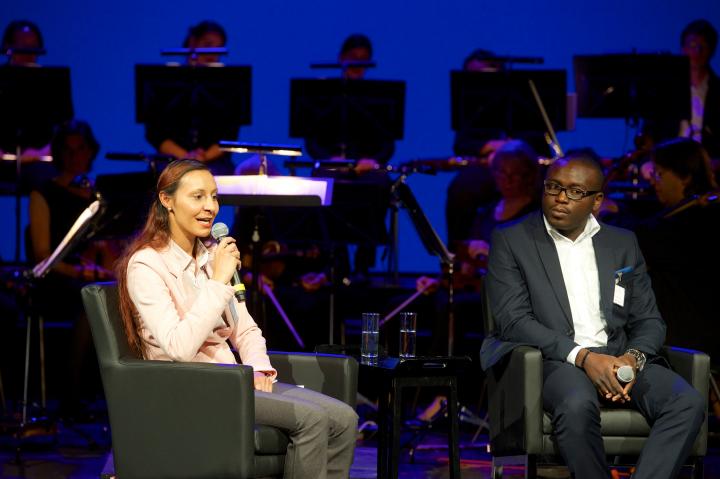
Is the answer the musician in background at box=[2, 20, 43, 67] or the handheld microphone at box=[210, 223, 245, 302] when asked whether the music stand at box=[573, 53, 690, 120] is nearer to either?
the musician in background at box=[2, 20, 43, 67]

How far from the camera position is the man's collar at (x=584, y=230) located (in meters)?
4.43

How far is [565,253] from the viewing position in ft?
14.5

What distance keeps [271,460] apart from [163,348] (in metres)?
0.52

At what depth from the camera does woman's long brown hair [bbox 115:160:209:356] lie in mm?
3719

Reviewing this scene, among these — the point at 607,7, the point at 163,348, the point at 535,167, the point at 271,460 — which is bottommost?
the point at 271,460

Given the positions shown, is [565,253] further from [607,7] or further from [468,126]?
[607,7]

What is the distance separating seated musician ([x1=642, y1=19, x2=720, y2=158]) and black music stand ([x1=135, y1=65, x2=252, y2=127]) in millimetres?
2737

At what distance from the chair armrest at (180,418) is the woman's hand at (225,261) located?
0.97ft

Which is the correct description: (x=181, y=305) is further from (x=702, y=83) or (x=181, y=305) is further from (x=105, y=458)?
(x=702, y=83)

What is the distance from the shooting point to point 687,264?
530cm

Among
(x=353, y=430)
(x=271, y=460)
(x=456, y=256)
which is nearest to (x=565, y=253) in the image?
(x=353, y=430)

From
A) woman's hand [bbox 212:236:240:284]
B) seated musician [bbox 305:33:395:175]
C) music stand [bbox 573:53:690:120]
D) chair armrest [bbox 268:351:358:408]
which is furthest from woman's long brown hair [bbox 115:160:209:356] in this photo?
music stand [bbox 573:53:690:120]

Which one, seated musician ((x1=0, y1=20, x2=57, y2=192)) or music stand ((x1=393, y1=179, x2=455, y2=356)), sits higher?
seated musician ((x1=0, y1=20, x2=57, y2=192))

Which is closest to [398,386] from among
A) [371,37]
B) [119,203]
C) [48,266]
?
[48,266]
